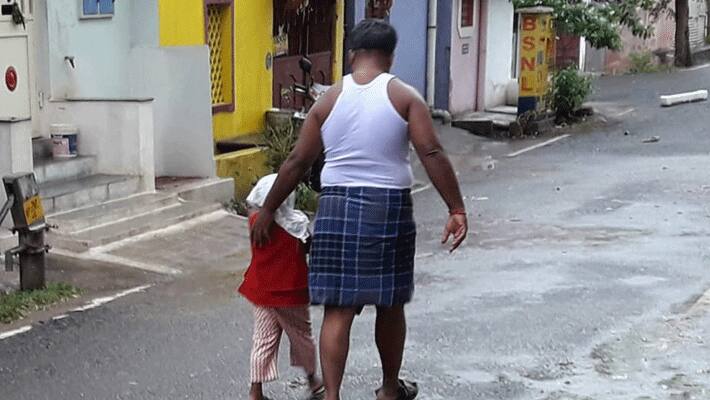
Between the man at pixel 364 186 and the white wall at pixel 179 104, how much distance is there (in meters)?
6.94

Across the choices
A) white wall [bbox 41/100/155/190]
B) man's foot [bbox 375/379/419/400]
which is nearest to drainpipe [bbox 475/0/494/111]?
white wall [bbox 41/100/155/190]

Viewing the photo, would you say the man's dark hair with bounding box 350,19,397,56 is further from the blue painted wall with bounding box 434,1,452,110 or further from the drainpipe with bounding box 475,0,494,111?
the drainpipe with bounding box 475,0,494,111

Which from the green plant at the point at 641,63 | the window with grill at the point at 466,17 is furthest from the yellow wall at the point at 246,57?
the green plant at the point at 641,63

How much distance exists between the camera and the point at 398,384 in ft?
19.3

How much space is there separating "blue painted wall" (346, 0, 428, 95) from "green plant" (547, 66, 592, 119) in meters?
2.26

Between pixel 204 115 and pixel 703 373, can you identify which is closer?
pixel 703 373

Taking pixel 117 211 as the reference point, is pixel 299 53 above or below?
above

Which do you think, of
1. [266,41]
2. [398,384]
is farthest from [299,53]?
[398,384]

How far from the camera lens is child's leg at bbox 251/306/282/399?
580 centimetres

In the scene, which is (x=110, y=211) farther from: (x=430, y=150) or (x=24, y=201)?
(x=430, y=150)

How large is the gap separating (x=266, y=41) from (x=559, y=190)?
3.94 meters

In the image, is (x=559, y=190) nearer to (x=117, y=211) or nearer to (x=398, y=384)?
(x=117, y=211)

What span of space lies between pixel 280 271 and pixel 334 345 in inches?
18.1

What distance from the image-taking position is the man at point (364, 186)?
17.7ft
